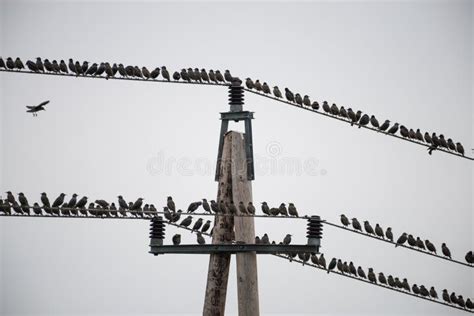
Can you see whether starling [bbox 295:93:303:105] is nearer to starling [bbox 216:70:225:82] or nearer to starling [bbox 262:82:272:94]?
starling [bbox 262:82:272:94]

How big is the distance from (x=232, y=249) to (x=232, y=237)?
56 cm

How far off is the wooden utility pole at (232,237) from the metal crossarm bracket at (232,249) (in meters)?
0.15

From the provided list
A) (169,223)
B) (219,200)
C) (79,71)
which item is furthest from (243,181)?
(79,71)

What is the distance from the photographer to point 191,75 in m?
19.0

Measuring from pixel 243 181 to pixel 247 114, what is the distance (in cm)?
125

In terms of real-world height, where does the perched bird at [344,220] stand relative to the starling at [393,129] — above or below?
below

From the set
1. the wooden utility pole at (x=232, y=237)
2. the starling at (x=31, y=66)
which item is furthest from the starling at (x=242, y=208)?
the starling at (x=31, y=66)

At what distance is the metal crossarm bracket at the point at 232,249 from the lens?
15.6 meters

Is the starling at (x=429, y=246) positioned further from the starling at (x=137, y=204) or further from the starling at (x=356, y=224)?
the starling at (x=137, y=204)

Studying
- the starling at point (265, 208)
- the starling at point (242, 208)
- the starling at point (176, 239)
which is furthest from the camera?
the starling at point (265, 208)

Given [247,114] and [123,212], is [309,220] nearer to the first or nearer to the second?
[247,114]

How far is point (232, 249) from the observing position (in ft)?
51.1

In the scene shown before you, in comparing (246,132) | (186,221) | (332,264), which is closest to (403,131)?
(332,264)

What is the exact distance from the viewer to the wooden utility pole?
15680mm
